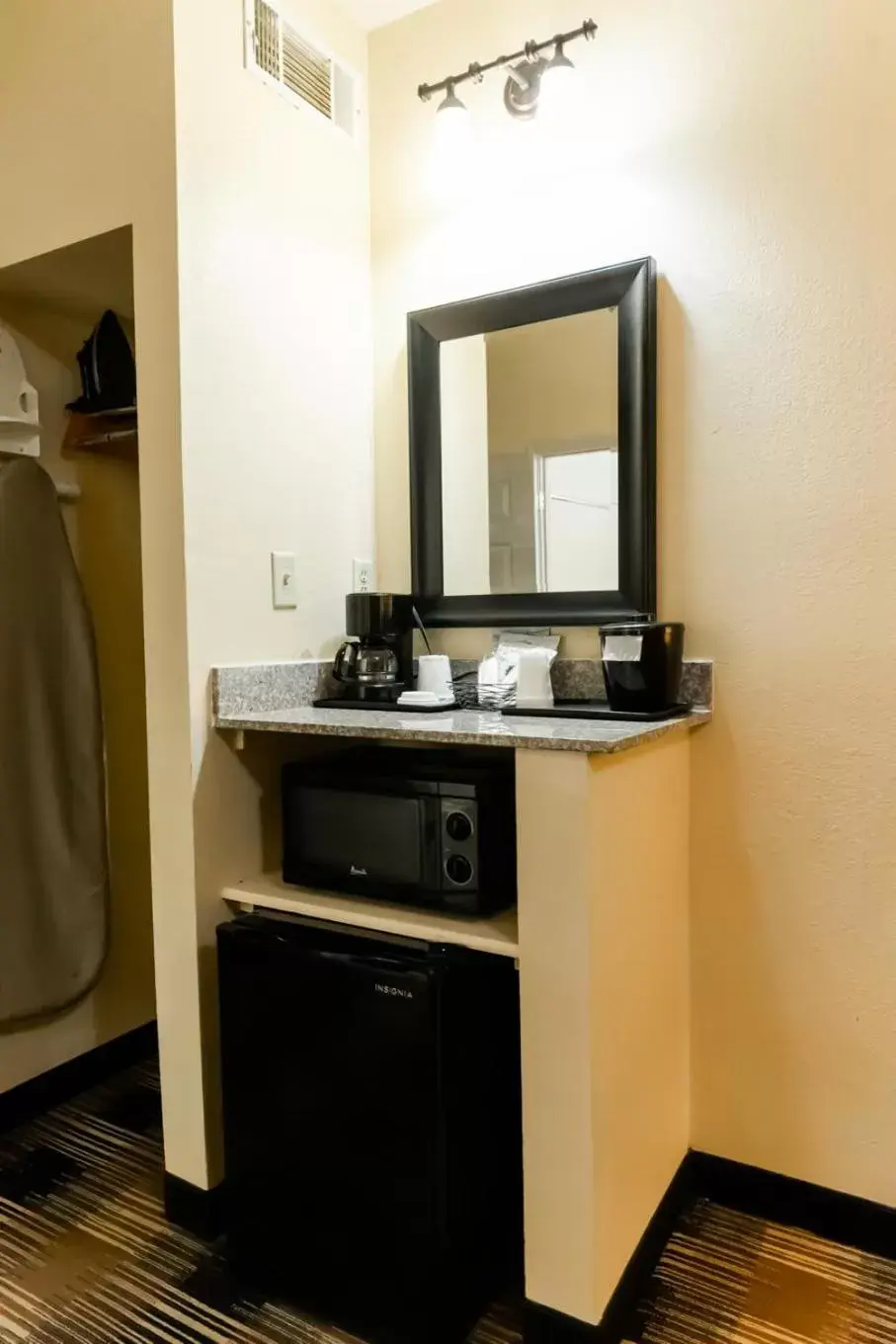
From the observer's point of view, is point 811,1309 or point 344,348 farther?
point 344,348

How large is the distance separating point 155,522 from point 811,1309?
1841mm

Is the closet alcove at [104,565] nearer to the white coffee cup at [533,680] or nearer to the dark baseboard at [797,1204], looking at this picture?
the white coffee cup at [533,680]

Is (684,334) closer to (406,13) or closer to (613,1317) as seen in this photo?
(406,13)

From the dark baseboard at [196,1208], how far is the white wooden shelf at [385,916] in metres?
0.55

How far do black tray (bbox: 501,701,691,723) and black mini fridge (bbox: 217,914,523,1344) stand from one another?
457 millimetres

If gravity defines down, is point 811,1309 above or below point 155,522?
below

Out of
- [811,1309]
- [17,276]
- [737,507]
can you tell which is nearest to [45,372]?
[17,276]

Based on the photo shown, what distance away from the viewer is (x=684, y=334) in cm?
177

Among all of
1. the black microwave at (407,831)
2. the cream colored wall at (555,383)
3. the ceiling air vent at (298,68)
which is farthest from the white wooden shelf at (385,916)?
the ceiling air vent at (298,68)

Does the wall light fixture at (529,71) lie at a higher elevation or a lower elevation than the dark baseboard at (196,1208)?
higher

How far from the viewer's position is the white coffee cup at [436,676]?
1917 mm

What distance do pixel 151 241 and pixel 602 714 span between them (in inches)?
48.4

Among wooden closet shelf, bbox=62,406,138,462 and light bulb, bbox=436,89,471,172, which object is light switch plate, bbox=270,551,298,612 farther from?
light bulb, bbox=436,89,471,172

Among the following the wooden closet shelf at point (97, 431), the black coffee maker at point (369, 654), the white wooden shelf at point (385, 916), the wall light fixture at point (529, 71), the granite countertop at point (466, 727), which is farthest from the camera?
the wooden closet shelf at point (97, 431)
